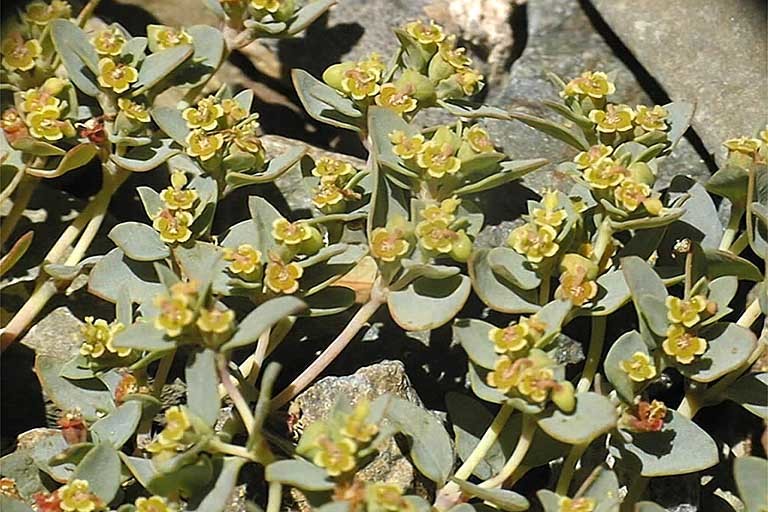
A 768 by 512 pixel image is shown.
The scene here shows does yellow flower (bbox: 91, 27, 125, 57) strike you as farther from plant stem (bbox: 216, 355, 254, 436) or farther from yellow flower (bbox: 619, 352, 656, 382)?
yellow flower (bbox: 619, 352, 656, 382)

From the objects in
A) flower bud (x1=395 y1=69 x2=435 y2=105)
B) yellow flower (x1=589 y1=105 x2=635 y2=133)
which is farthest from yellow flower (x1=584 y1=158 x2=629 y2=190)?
flower bud (x1=395 y1=69 x2=435 y2=105)

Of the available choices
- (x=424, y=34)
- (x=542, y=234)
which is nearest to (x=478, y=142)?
(x=542, y=234)

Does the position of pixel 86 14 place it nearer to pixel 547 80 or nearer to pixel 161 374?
pixel 161 374

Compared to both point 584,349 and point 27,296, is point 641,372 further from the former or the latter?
point 27,296

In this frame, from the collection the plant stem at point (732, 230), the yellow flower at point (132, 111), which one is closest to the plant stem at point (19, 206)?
the yellow flower at point (132, 111)

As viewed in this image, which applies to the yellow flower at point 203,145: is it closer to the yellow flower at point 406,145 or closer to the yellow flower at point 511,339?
the yellow flower at point 406,145

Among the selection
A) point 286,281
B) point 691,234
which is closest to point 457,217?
point 286,281
